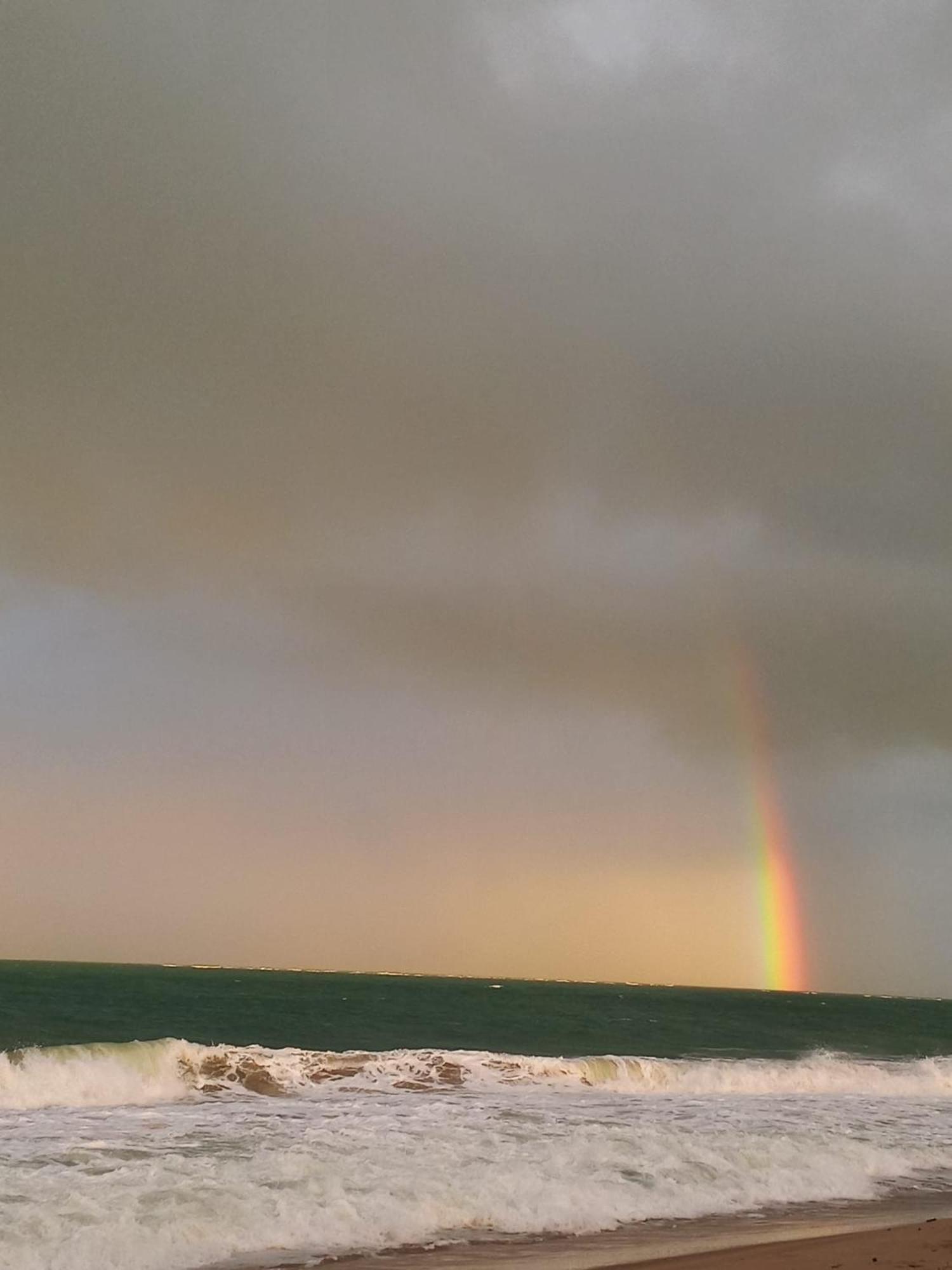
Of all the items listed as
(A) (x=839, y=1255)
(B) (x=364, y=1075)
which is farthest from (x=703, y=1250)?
(B) (x=364, y=1075)

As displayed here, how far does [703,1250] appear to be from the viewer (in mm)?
10719

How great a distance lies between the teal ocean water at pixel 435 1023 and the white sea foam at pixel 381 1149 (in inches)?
531

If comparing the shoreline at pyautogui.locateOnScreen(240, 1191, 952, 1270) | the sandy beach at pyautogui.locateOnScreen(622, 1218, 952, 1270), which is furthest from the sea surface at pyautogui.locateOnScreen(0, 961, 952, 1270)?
the sandy beach at pyautogui.locateOnScreen(622, 1218, 952, 1270)

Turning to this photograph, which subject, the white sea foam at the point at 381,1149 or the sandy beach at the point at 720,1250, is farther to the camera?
the white sea foam at the point at 381,1149

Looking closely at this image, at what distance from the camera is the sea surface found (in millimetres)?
10555

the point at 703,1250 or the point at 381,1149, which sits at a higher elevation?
the point at 381,1149

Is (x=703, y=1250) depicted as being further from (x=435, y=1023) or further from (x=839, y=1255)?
(x=435, y=1023)

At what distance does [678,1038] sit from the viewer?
49781mm

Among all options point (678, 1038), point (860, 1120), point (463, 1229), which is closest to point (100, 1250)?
point (463, 1229)

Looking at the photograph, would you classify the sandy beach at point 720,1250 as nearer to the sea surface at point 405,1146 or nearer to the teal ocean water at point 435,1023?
the sea surface at point 405,1146

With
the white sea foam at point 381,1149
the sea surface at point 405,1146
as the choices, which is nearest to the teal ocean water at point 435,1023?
the sea surface at point 405,1146

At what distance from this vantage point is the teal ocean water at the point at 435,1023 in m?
41.2

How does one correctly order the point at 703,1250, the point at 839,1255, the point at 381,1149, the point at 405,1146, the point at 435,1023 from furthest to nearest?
the point at 435,1023
the point at 405,1146
the point at 381,1149
the point at 703,1250
the point at 839,1255

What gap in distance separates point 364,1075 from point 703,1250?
13894 mm
